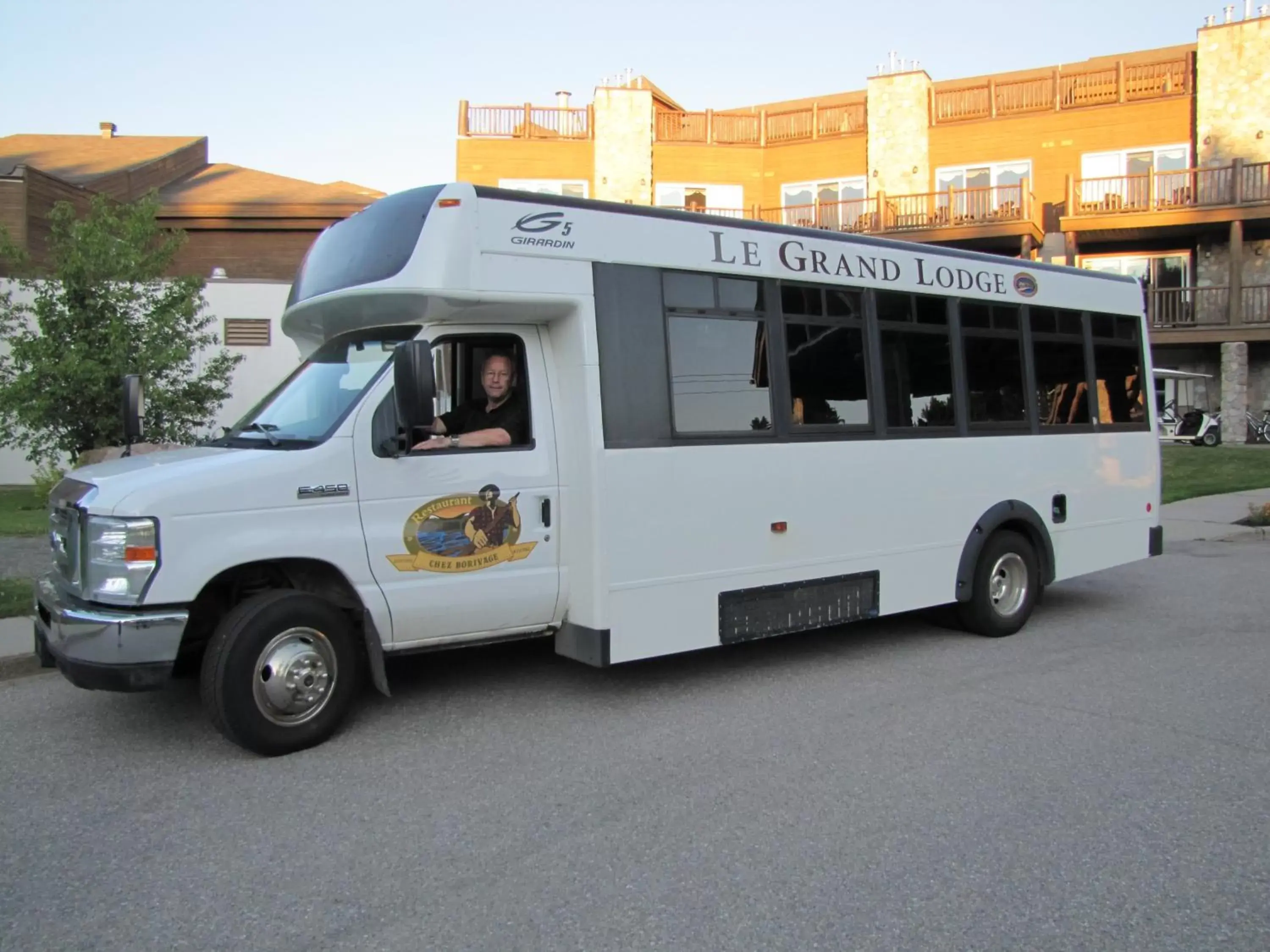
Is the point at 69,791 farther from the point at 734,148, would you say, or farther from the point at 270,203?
the point at 734,148

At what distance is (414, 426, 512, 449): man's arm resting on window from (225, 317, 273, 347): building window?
599 inches

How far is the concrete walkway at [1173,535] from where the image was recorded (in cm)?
679

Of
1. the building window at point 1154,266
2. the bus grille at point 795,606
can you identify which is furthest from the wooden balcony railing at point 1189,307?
the bus grille at point 795,606

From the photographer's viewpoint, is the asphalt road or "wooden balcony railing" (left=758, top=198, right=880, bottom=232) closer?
the asphalt road

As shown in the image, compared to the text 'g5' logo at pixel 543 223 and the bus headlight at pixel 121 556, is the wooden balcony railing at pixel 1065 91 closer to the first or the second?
the text 'g5' logo at pixel 543 223

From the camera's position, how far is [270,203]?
2423cm

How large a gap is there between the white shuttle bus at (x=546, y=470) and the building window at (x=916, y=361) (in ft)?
0.07

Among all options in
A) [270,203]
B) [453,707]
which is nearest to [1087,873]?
[453,707]

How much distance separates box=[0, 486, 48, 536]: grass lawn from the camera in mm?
12414

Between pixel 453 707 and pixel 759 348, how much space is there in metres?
2.86

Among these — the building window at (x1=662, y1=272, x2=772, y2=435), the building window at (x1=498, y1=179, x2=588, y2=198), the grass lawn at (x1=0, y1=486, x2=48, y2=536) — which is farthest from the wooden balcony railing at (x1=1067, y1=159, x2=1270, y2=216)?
the grass lawn at (x1=0, y1=486, x2=48, y2=536)

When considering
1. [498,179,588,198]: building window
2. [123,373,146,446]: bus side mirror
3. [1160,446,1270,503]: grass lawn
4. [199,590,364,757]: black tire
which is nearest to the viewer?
[199,590,364,757]: black tire

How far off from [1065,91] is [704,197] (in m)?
10.6

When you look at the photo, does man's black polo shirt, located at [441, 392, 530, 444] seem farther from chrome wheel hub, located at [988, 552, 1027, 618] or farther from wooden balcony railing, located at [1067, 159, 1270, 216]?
wooden balcony railing, located at [1067, 159, 1270, 216]
